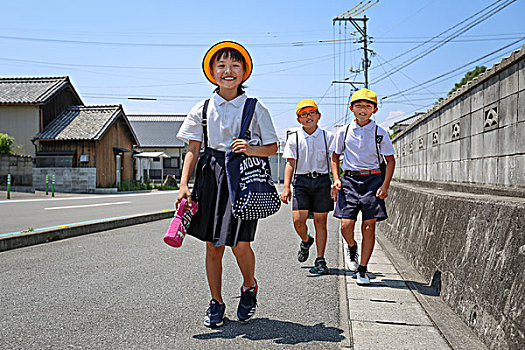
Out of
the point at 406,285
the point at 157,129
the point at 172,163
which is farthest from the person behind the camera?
the point at 157,129

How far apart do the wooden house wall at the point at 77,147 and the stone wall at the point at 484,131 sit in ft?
71.3

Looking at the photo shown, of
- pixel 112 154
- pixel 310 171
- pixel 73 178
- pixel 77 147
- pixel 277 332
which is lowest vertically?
pixel 277 332

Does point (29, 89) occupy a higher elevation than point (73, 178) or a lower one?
higher

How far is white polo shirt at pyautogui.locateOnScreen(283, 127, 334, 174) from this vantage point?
558cm

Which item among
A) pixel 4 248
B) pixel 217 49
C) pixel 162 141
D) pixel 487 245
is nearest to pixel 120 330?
pixel 217 49

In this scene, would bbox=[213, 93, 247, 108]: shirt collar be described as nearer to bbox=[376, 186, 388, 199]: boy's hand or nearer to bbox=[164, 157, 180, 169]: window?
bbox=[376, 186, 388, 199]: boy's hand

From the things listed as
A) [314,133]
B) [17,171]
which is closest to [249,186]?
[314,133]

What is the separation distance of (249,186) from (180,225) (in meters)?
0.54

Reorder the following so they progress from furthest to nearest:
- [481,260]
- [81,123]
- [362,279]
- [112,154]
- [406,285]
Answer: [112,154] → [81,123] → [362,279] → [406,285] → [481,260]

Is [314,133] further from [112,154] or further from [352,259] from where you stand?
[112,154]

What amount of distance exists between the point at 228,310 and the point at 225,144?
4.28 feet

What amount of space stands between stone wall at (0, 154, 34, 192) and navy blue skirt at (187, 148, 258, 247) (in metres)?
22.4

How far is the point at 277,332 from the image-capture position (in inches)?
129

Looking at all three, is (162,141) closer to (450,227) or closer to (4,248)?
(4,248)
